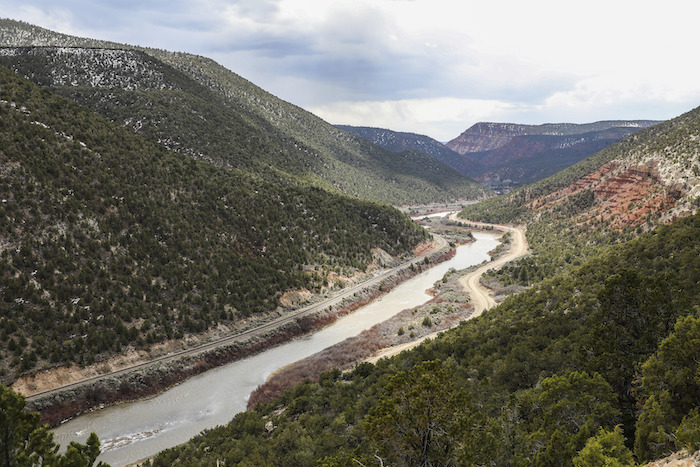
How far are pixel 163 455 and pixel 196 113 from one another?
81126 mm

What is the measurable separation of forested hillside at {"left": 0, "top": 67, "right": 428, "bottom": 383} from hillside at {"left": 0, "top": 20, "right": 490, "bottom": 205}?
21.4 m

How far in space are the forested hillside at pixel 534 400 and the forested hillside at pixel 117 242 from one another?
18.0 meters

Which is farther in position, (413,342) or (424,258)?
(424,258)

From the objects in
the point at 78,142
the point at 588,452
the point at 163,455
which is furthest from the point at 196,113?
the point at 588,452

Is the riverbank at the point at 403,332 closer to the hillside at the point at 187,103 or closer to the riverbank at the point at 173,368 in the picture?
the riverbank at the point at 173,368

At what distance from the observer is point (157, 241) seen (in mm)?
45469

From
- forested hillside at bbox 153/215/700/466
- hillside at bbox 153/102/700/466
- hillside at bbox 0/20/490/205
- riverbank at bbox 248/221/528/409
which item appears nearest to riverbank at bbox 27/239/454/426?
riverbank at bbox 248/221/528/409

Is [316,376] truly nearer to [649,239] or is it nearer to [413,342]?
[413,342]

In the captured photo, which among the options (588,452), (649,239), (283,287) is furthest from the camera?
(283,287)

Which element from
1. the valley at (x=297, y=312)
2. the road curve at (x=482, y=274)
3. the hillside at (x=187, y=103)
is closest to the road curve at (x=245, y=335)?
the valley at (x=297, y=312)

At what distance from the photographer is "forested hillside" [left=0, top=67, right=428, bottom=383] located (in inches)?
1304

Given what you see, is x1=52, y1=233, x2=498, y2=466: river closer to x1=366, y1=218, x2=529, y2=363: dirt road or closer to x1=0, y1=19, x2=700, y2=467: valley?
x1=0, y1=19, x2=700, y2=467: valley

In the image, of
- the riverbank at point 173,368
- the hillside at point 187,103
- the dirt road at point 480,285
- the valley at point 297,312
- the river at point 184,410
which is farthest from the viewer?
the hillside at point 187,103

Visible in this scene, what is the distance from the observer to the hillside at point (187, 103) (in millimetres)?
80375
